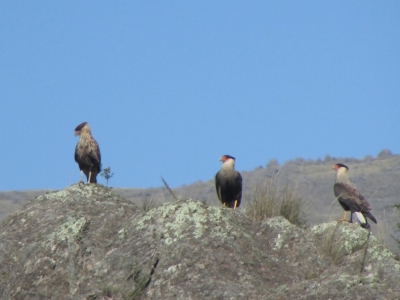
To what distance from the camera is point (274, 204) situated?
1181 cm

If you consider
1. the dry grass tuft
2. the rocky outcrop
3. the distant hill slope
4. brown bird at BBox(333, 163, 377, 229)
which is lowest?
the rocky outcrop

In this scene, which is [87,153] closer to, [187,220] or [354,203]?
[354,203]

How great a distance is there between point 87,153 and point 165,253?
19.7 feet

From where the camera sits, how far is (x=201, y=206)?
993 centimetres

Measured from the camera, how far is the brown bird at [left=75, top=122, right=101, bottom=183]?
15.0 m

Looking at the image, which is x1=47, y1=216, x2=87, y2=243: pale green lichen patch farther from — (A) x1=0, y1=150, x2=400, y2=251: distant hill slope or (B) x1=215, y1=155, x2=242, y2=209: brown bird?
(A) x1=0, y1=150, x2=400, y2=251: distant hill slope

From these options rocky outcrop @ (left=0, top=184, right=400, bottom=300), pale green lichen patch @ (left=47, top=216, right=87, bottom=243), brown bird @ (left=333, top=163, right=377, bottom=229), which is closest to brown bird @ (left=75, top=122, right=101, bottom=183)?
rocky outcrop @ (left=0, top=184, right=400, bottom=300)

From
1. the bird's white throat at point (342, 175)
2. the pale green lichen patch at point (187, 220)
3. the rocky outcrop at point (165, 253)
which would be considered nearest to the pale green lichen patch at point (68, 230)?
the rocky outcrop at point (165, 253)

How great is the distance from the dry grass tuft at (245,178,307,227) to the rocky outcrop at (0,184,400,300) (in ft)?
3.44

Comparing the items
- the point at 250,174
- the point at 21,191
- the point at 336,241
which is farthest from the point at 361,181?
the point at 336,241

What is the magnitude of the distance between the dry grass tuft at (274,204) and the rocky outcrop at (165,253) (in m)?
1.05

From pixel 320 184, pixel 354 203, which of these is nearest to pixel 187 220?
pixel 354 203

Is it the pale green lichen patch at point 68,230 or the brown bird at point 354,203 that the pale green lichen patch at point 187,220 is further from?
the brown bird at point 354,203

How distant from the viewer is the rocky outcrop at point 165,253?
8.91 meters
